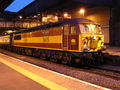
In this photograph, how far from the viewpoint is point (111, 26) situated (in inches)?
1015

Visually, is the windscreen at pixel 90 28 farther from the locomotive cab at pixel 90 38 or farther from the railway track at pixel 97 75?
the railway track at pixel 97 75

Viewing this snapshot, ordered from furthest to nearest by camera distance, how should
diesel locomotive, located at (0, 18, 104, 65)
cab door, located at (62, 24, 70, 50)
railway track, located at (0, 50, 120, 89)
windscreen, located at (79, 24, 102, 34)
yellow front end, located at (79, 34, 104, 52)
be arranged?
1. cab door, located at (62, 24, 70, 50)
2. windscreen, located at (79, 24, 102, 34)
3. diesel locomotive, located at (0, 18, 104, 65)
4. yellow front end, located at (79, 34, 104, 52)
5. railway track, located at (0, 50, 120, 89)

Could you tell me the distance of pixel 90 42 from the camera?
11711mm

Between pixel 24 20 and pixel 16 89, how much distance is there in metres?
44.2

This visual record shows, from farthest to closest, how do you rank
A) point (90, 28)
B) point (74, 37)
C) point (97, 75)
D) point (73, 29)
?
point (90, 28) → point (73, 29) → point (74, 37) → point (97, 75)

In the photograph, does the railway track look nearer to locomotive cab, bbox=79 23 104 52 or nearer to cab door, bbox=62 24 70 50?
locomotive cab, bbox=79 23 104 52

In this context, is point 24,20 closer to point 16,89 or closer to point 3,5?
point 3,5

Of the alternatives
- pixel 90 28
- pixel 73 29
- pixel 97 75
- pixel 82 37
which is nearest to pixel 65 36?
pixel 73 29

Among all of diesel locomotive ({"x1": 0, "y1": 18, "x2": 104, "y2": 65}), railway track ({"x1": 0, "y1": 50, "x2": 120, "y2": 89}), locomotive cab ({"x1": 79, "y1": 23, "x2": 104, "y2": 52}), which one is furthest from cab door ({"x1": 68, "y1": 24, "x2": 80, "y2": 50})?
railway track ({"x1": 0, "y1": 50, "x2": 120, "y2": 89})

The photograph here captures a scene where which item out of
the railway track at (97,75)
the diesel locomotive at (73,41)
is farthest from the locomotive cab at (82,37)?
the railway track at (97,75)

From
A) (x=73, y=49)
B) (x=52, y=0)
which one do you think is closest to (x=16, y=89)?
(x=73, y=49)

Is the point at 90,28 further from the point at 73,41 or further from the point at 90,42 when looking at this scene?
the point at 73,41

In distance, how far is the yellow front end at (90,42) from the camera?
11414 millimetres

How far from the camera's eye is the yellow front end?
37.4ft
